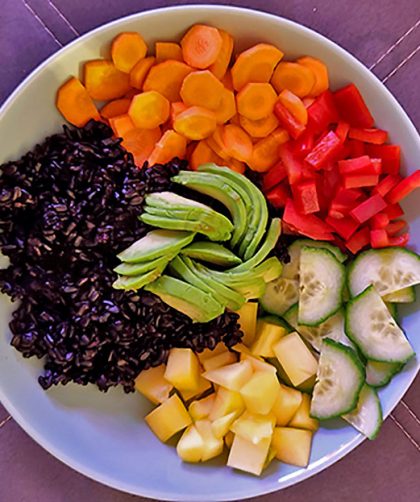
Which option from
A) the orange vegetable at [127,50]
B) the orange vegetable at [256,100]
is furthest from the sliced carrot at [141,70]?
the orange vegetable at [256,100]

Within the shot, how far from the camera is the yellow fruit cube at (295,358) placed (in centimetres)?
183

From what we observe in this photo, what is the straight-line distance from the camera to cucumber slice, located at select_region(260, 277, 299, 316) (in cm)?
189

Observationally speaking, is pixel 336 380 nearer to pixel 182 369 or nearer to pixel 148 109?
pixel 182 369

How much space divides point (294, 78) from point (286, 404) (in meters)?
0.84

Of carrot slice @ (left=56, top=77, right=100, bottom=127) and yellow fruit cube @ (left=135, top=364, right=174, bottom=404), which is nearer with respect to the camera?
carrot slice @ (left=56, top=77, right=100, bottom=127)

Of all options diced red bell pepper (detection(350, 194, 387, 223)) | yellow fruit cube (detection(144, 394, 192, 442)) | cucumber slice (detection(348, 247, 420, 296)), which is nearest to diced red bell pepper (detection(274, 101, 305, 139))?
diced red bell pepper (detection(350, 194, 387, 223))

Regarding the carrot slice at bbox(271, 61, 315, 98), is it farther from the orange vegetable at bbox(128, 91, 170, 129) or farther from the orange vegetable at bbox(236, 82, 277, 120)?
the orange vegetable at bbox(128, 91, 170, 129)

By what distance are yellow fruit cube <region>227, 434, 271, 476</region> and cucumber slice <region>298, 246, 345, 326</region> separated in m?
0.34

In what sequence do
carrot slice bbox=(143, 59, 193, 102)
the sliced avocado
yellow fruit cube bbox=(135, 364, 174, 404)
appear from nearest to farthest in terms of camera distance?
the sliced avocado
carrot slice bbox=(143, 59, 193, 102)
yellow fruit cube bbox=(135, 364, 174, 404)

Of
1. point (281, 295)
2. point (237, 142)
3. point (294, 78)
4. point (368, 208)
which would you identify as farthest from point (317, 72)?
point (281, 295)

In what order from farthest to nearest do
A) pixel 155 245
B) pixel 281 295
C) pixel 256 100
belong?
pixel 281 295 → pixel 256 100 → pixel 155 245

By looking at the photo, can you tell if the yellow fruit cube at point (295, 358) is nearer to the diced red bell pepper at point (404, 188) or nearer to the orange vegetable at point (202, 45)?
the diced red bell pepper at point (404, 188)

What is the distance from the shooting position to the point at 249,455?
179 cm

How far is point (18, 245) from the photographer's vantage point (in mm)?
1721
